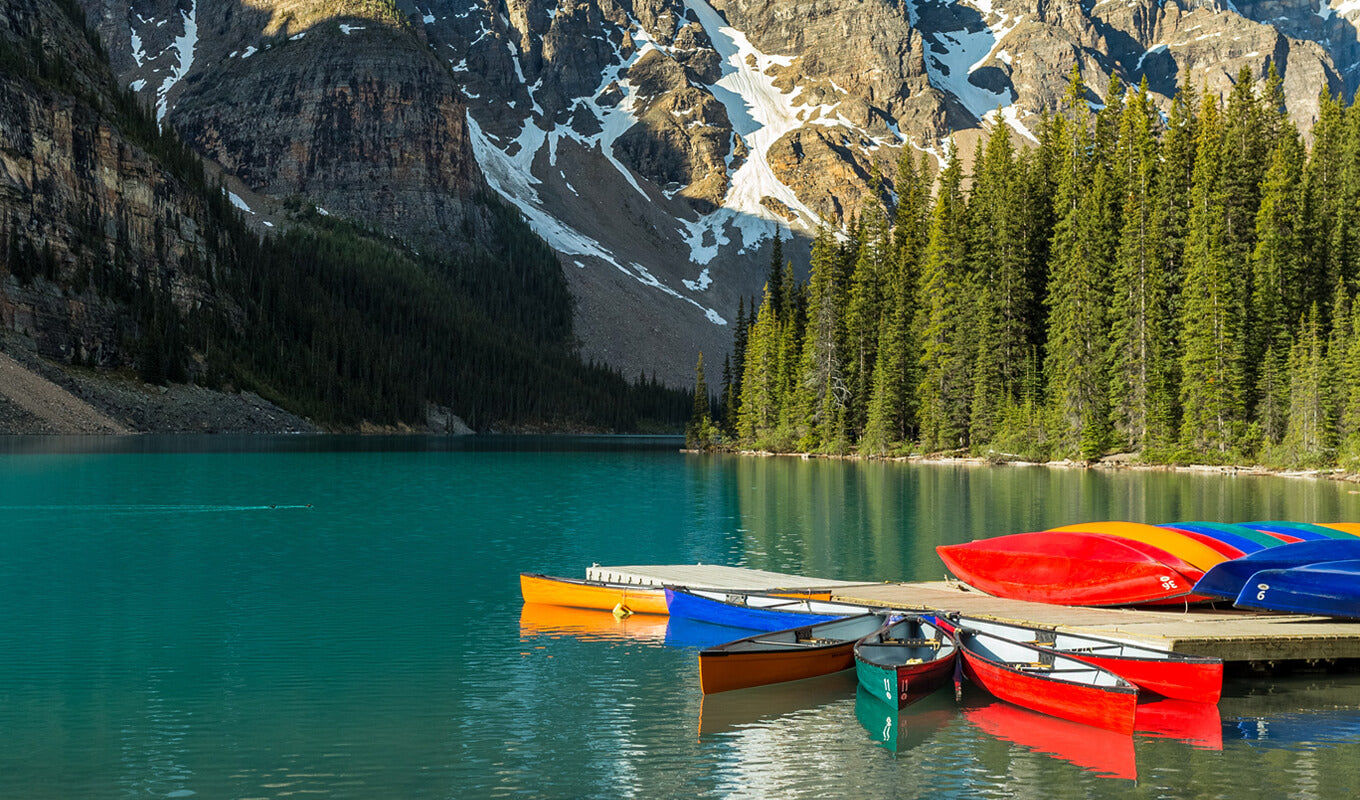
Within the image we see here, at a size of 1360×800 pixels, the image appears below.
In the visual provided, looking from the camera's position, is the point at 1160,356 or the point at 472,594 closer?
the point at 472,594

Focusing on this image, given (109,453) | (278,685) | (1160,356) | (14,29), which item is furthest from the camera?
(14,29)

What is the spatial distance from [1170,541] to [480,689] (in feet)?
47.6

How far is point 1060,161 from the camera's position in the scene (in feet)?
291

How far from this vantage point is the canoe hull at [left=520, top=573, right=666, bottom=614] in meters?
24.6

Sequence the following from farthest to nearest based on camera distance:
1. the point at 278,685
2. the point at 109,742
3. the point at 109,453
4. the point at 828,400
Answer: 1. the point at 828,400
2. the point at 109,453
3. the point at 278,685
4. the point at 109,742

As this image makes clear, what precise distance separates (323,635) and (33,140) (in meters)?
139

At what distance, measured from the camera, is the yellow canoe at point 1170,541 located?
2272cm

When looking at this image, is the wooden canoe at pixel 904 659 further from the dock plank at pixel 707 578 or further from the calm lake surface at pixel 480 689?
the dock plank at pixel 707 578

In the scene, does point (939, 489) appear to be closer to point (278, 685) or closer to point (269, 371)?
point (278, 685)

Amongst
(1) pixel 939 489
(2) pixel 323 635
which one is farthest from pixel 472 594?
(1) pixel 939 489

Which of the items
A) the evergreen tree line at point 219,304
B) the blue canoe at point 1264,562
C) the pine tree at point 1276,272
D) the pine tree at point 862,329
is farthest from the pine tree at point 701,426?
the blue canoe at point 1264,562

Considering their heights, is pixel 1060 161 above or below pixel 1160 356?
above

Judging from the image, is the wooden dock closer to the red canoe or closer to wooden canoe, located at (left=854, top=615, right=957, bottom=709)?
the red canoe

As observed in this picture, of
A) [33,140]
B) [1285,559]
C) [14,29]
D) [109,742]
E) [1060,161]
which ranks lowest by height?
[109,742]
